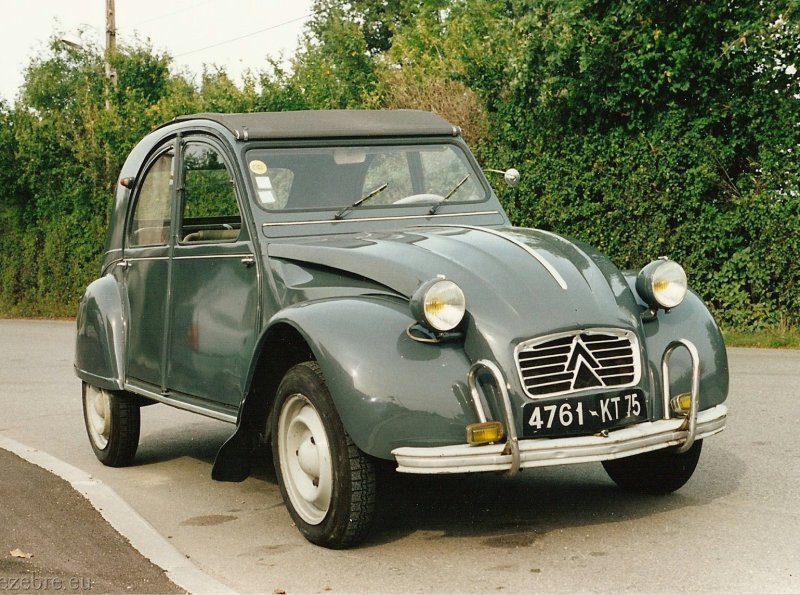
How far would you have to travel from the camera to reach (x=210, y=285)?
21.2 feet

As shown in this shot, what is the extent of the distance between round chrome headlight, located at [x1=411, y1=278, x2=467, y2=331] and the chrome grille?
1.04 ft

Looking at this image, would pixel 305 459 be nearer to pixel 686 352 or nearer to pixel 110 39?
pixel 686 352

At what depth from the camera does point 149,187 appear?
7629 millimetres

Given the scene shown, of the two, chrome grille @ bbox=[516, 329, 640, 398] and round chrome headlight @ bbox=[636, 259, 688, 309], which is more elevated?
round chrome headlight @ bbox=[636, 259, 688, 309]

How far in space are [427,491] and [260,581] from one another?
5.92 ft

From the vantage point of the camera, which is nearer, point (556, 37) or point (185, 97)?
point (556, 37)

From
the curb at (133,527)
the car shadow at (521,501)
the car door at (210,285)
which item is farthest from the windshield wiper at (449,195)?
the curb at (133,527)

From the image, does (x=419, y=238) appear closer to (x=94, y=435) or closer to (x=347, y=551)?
(x=347, y=551)

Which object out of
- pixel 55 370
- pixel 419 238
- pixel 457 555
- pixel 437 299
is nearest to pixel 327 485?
pixel 457 555

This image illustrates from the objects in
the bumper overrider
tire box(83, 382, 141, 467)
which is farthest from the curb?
the bumper overrider

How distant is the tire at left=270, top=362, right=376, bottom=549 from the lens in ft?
16.7

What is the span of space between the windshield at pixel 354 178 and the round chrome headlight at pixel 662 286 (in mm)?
1530

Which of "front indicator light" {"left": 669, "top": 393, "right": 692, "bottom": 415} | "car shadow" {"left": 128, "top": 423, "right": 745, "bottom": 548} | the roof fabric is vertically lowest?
"car shadow" {"left": 128, "top": 423, "right": 745, "bottom": 548}

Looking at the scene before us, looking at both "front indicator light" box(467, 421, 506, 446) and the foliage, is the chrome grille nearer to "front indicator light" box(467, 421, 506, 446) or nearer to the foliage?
"front indicator light" box(467, 421, 506, 446)
